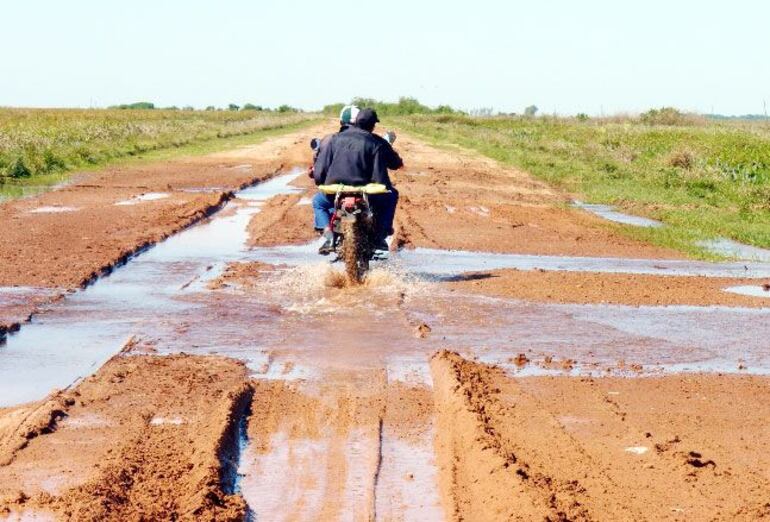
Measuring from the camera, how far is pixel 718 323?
39.4 ft

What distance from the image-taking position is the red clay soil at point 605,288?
13.3 m

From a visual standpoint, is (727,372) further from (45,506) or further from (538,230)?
(538,230)

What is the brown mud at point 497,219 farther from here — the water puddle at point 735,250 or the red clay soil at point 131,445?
the red clay soil at point 131,445

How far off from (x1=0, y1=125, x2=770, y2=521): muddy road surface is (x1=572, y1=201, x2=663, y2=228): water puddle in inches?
189

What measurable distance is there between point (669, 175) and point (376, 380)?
27640 mm

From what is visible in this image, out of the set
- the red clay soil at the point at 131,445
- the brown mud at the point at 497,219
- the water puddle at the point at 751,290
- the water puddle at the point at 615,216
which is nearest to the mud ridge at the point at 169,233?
the brown mud at the point at 497,219

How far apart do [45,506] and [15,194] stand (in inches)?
804

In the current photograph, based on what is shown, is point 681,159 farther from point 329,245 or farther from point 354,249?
point 354,249

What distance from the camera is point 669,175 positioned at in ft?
116

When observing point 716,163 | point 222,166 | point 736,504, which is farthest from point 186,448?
point 716,163

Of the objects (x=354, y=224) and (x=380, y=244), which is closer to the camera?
(x=354, y=224)

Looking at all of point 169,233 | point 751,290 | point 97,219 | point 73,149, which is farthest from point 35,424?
point 73,149

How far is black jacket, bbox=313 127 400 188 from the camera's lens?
44.6 feet

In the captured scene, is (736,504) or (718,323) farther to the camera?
(718,323)
